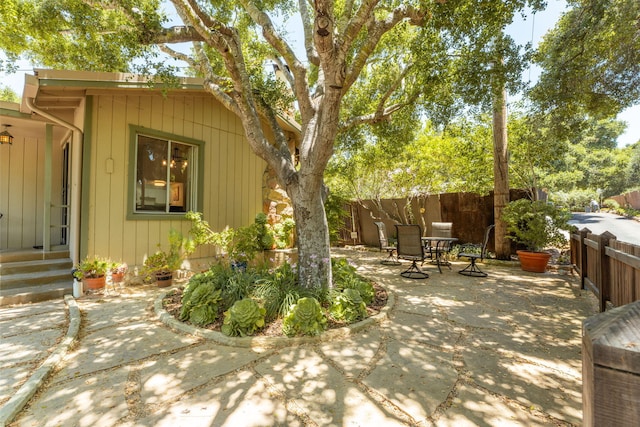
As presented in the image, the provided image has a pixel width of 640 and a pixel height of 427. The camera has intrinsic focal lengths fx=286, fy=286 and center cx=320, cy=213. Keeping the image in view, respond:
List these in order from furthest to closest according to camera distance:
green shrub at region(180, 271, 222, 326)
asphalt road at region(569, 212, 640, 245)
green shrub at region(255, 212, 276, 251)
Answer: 1. asphalt road at region(569, 212, 640, 245)
2. green shrub at region(255, 212, 276, 251)
3. green shrub at region(180, 271, 222, 326)

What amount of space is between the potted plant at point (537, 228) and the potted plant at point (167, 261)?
23.1 feet

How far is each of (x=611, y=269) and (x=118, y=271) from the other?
712 cm

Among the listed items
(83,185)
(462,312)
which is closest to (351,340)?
(462,312)

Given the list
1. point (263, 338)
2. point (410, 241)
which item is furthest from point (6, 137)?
point (410, 241)

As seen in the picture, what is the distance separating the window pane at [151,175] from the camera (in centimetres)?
539

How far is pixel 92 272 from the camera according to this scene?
4.57 metres

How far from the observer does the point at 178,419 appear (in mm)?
1837

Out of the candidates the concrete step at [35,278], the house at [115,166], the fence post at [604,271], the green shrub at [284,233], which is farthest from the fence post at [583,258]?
the concrete step at [35,278]

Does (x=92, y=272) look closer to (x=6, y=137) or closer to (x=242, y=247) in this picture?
(x=242, y=247)

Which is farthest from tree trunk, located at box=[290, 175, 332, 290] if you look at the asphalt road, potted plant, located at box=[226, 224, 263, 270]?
the asphalt road

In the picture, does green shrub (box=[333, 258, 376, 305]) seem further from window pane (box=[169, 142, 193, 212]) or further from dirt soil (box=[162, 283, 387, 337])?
window pane (box=[169, 142, 193, 212])

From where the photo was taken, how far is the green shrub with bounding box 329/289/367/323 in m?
3.39

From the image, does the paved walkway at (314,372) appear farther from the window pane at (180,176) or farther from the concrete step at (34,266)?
the window pane at (180,176)

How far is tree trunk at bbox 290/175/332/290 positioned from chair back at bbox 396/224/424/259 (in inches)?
101
